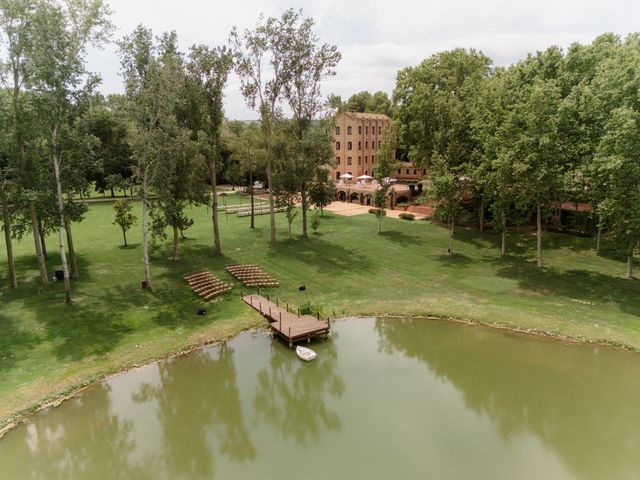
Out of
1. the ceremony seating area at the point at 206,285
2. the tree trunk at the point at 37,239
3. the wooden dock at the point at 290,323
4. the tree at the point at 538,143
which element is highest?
the tree at the point at 538,143

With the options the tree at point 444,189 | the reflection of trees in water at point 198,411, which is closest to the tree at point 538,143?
the tree at point 444,189

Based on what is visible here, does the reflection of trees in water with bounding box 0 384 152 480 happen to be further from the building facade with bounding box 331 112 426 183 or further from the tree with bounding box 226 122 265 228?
the building facade with bounding box 331 112 426 183

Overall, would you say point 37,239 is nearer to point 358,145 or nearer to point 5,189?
point 5,189

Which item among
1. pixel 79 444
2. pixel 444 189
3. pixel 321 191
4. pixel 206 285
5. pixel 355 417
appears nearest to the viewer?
pixel 79 444

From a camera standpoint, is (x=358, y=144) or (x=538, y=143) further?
(x=358, y=144)

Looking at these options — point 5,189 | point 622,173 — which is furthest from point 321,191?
point 5,189

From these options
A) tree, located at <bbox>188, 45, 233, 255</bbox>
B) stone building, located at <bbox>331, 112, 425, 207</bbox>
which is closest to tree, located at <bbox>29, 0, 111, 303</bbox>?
tree, located at <bbox>188, 45, 233, 255</bbox>

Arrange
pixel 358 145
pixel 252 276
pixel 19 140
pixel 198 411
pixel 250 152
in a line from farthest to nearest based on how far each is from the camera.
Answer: pixel 358 145 < pixel 250 152 < pixel 252 276 < pixel 19 140 < pixel 198 411

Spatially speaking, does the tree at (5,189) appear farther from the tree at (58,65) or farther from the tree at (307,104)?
the tree at (307,104)
